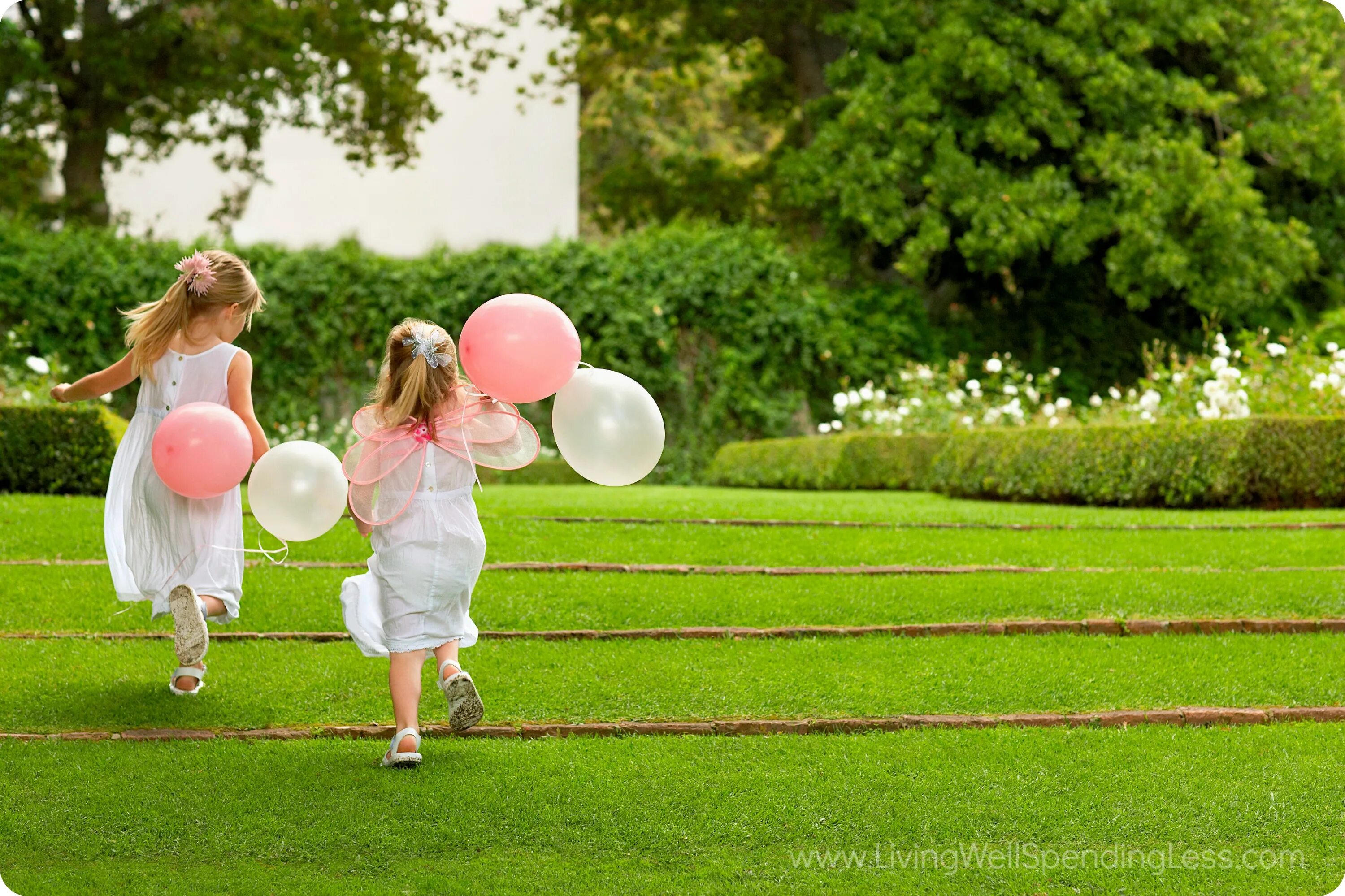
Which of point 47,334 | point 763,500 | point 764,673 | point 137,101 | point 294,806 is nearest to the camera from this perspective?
point 294,806

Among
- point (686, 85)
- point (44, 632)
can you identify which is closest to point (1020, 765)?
point (44, 632)

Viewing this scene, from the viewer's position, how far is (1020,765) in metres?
4.04

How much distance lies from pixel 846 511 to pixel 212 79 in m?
14.6

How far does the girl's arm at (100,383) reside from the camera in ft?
15.4

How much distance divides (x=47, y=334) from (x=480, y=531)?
1201 centimetres

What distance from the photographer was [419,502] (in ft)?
13.6

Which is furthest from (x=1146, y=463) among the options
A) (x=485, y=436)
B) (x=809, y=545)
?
(x=485, y=436)

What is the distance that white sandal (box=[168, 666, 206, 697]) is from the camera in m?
4.68

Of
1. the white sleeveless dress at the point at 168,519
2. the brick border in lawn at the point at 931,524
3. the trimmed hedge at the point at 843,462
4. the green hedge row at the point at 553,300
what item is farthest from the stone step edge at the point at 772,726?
the green hedge row at the point at 553,300

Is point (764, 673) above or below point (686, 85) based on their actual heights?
below

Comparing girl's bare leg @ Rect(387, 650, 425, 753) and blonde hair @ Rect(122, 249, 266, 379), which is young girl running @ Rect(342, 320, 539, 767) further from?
blonde hair @ Rect(122, 249, 266, 379)

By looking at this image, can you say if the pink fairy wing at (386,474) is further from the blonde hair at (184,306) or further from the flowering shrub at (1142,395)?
the flowering shrub at (1142,395)

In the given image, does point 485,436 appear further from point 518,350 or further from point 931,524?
point 931,524

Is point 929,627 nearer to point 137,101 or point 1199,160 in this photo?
point 1199,160
